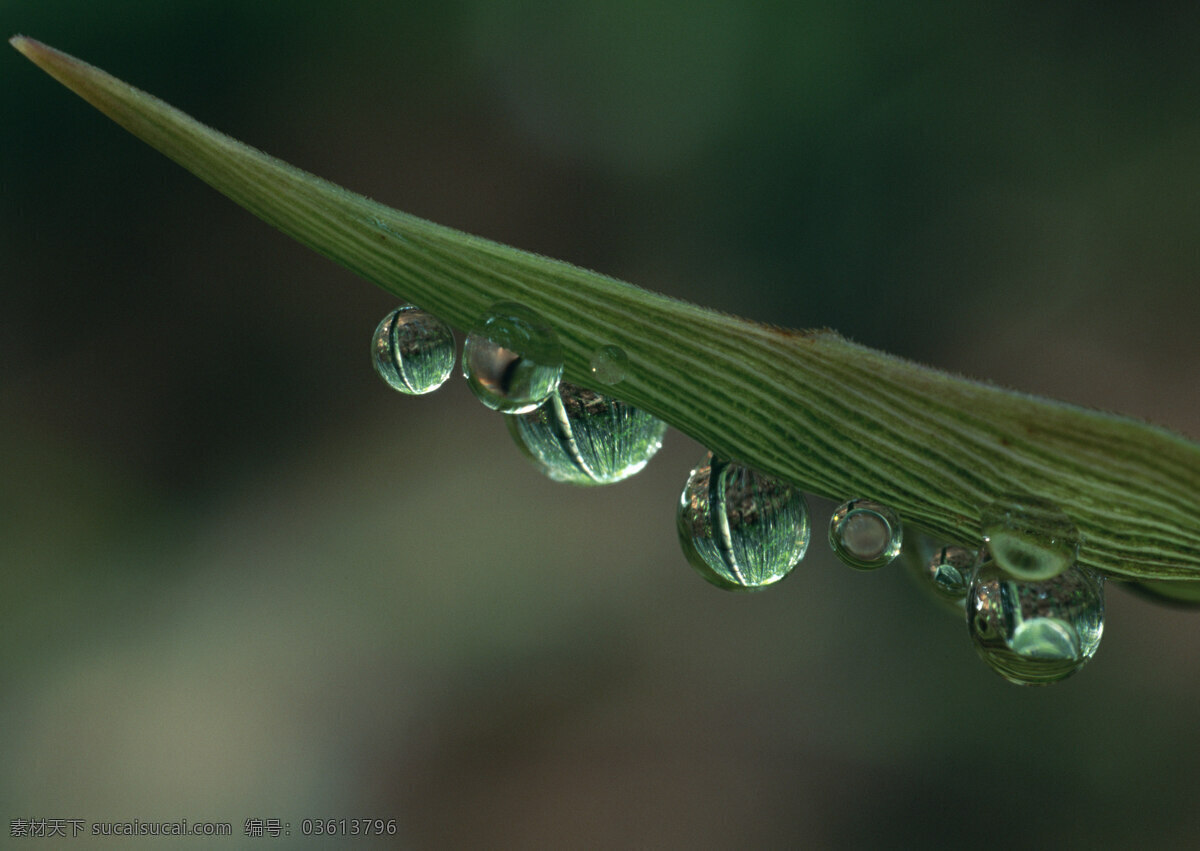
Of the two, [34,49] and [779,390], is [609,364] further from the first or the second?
[34,49]

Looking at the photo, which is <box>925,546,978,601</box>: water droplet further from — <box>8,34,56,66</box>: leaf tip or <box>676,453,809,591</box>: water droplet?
<box>8,34,56,66</box>: leaf tip

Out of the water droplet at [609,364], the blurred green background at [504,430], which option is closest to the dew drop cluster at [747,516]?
the water droplet at [609,364]

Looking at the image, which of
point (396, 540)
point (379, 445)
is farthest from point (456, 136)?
point (396, 540)

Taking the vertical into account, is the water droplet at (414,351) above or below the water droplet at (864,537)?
above

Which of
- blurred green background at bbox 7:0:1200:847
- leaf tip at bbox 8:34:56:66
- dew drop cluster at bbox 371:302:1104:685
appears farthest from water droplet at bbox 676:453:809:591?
blurred green background at bbox 7:0:1200:847

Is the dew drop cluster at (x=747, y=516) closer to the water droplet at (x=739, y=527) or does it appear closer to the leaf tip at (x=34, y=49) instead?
the water droplet at (x=739, y=527)

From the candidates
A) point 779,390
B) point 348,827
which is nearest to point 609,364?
point 779,390
